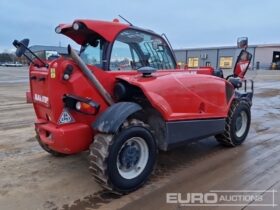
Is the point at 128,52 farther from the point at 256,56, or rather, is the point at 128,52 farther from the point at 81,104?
the point at 256,56

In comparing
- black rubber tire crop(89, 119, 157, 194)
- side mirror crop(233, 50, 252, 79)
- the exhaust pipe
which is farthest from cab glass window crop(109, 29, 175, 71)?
side mirror crop(233, 50, 252, 79)

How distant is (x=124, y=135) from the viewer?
389cm

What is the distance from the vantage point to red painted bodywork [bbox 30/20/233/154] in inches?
155

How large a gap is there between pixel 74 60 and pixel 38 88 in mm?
737

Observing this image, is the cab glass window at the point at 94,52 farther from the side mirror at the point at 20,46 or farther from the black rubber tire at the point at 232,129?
the black rubber tire at the point at 232,129

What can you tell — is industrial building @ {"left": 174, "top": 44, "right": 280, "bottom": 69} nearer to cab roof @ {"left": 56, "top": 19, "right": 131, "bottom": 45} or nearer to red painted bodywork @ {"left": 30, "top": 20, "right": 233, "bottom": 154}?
red painted bodywork @ {"left": 30, "top": 20, "right": 233, "bottom": 154}

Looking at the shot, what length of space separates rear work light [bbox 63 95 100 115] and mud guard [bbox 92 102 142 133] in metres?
0.13

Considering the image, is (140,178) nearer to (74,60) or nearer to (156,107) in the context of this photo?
(156,107)

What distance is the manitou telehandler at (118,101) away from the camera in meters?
3.89

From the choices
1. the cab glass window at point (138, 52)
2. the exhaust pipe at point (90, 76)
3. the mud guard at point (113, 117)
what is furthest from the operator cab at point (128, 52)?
the mud guard at point (113, 117)

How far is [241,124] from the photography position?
6.20 meters

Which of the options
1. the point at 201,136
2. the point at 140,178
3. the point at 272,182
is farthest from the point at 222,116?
the point at 140,178

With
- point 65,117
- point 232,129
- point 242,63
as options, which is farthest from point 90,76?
point 242,63

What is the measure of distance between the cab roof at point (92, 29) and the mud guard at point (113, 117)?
985mm
